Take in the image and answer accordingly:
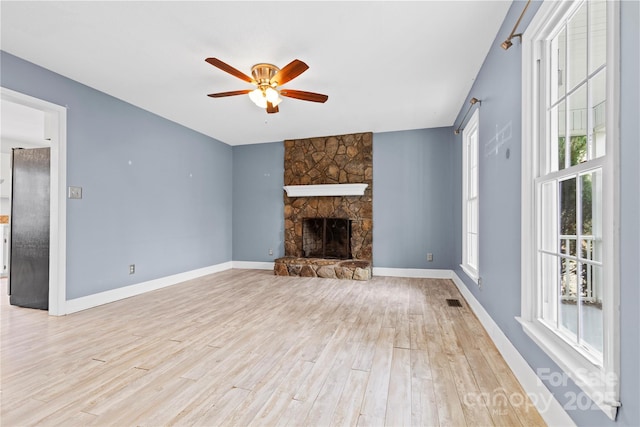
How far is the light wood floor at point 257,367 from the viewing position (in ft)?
5.01

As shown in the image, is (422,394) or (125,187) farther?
(125,187)

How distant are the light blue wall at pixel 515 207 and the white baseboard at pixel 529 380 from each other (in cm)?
5

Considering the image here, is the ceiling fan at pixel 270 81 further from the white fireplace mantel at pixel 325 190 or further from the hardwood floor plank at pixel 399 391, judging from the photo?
the hardwood floor plank at pixel 399 391

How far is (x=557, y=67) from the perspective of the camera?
5.57ft

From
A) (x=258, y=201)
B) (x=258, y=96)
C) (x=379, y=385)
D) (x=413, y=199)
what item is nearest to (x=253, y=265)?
(x=258, y=201)

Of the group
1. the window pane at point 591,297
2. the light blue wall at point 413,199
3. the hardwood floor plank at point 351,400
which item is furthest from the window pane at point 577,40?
the light blue wall at point 413,199

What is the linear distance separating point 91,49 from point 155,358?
9.08 ft

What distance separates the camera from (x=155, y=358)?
2.13 metres

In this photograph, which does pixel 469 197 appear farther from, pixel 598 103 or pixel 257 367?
pixel 257 367

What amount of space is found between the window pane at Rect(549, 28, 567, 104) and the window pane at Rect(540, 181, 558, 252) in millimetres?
513

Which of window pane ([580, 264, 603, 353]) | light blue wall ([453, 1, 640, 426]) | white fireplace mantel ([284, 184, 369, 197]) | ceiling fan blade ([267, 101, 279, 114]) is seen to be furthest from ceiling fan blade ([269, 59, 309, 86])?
window pane ([580, 264, 603, 353])

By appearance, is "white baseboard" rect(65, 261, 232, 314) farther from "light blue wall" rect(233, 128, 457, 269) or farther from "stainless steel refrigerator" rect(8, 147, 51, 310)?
"light blue wall" rect(233, 128, 457, 269)

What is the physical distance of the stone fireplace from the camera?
5254 mm

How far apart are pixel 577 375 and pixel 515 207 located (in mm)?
1105
